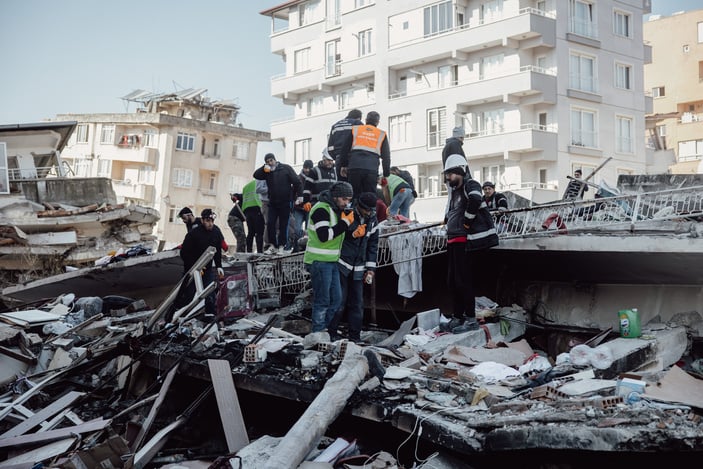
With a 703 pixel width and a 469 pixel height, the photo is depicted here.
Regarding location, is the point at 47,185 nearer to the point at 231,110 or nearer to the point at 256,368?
the point at 256,368

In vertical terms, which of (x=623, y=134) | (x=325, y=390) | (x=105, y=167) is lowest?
(x=325, y=390)

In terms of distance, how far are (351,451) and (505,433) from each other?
1646 millimetres

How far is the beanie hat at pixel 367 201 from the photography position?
360 inches

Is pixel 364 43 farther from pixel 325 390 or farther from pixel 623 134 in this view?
pixel 325 390

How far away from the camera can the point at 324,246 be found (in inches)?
360

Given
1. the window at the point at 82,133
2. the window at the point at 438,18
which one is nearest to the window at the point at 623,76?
the window at the point at 438,18

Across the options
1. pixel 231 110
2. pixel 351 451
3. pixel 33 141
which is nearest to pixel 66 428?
pixel 351 451

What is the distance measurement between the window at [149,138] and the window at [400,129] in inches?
843

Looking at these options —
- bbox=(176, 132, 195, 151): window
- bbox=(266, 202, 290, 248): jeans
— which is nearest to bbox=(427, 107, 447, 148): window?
bbox=(266, 202, 290, 248): jeans

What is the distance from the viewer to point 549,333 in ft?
35.2

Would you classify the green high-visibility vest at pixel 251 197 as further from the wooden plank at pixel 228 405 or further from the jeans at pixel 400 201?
the wooden plank at pixel 228 405

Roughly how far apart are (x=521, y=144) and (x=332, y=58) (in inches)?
508

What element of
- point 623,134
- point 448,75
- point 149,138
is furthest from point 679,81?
point 149,138

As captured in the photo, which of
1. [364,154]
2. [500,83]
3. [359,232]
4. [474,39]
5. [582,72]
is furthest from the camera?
[582,72]
